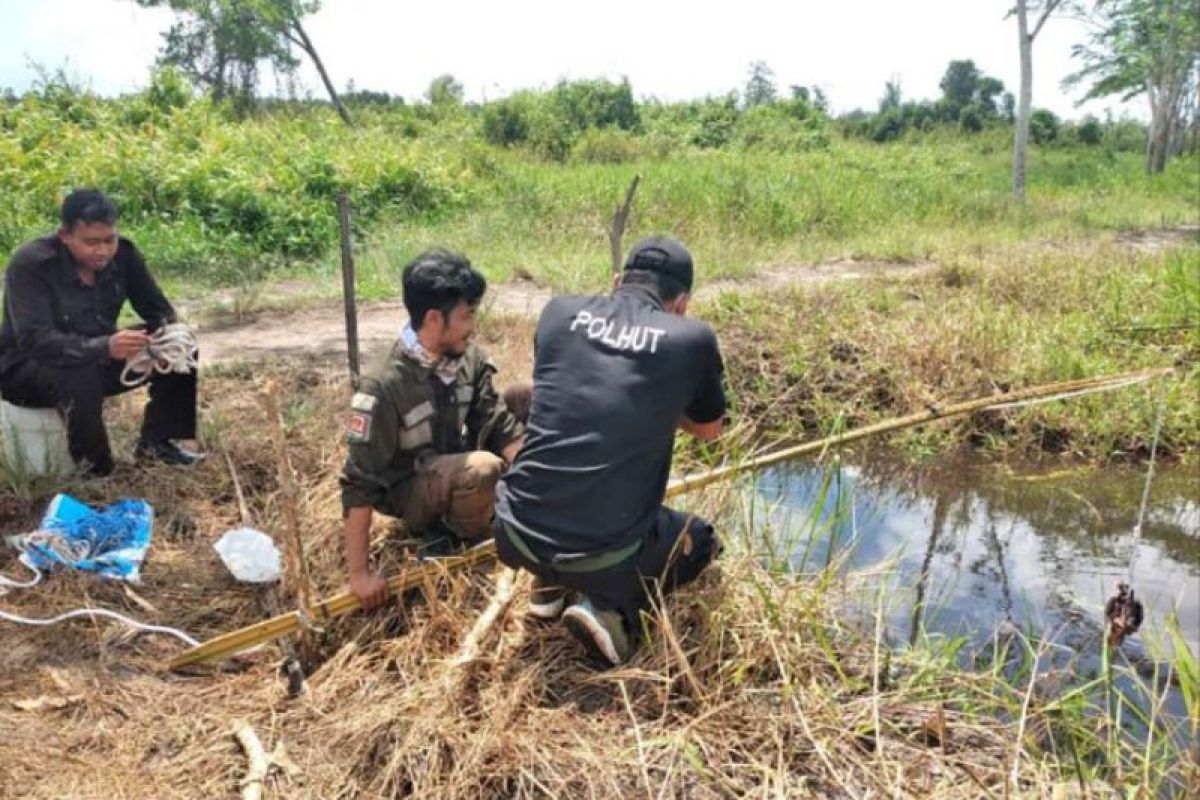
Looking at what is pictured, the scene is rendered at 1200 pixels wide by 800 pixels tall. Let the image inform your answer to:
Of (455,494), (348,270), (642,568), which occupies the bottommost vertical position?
(642,568)

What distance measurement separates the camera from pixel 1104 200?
16.5 meters

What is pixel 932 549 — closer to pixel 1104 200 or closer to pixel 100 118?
pixel 100 118

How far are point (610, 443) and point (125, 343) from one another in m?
2.27

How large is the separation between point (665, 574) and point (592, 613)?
0.23 m

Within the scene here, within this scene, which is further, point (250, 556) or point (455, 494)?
point (250, 556)

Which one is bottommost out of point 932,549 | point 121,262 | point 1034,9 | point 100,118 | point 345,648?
point 932,549

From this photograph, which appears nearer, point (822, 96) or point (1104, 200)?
point (1104, 200)

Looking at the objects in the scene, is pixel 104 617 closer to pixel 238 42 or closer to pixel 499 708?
pixel 499 708

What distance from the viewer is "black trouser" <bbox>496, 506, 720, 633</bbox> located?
2576 mm

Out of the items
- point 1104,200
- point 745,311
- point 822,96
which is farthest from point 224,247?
point 822,96

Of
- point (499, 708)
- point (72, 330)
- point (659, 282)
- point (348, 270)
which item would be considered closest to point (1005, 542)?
point (659, 282)

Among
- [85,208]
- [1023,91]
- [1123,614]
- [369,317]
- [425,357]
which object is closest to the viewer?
[1123,614]

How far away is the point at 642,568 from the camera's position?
262cm

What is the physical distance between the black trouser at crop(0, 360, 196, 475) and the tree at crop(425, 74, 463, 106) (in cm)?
1929
